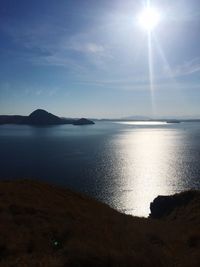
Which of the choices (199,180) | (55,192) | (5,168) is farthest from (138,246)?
(5,168)

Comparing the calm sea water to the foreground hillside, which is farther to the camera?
the calm sea water

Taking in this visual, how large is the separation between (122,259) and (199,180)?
101073 millimetres

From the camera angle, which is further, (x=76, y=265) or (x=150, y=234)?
(x=150, y=234)

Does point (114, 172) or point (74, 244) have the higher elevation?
point (74, 244)

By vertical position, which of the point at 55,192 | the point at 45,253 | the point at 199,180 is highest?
the point at 45,253

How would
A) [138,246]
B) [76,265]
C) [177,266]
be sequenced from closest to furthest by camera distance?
[76,265] → [177,266] → [138,246]

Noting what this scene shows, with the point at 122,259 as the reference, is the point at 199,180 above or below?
below

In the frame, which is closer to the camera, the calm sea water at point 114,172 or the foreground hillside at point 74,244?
the foreground hillside at point 74,244

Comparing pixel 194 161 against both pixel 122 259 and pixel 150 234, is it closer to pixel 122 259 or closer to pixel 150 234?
pixel 150 234

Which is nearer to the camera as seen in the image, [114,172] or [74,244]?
[74,244]

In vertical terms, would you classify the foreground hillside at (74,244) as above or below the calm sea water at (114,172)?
above

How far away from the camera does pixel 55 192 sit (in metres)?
44.0

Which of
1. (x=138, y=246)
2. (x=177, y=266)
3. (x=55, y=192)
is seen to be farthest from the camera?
(x=55, y=192)

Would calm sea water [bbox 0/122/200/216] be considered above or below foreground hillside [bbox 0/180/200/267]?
below
